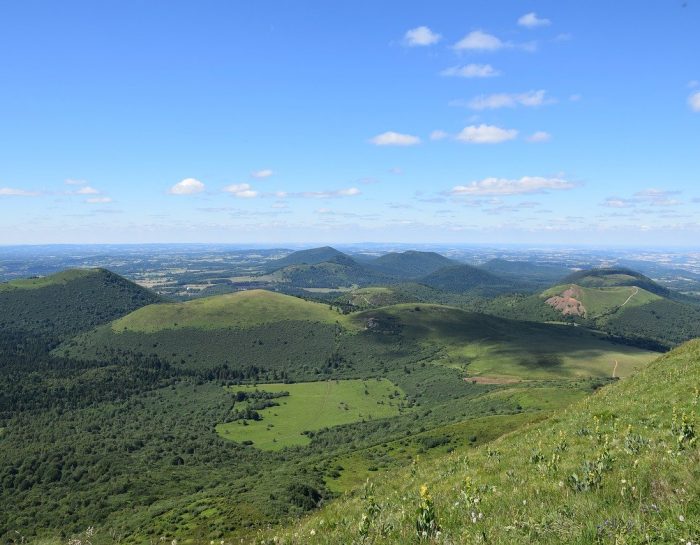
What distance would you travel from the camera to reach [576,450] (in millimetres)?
17844

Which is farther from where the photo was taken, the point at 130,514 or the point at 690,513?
the point at 130,514

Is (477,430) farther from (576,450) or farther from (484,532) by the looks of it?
(484,532)

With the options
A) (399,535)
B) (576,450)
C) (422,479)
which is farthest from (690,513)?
(422,479)

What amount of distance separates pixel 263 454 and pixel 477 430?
3631 inches

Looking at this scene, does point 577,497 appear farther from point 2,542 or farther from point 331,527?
point 2,542

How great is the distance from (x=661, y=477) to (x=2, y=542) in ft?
380

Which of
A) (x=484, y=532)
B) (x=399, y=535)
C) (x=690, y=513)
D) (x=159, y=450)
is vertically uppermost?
(x=690, y=513)

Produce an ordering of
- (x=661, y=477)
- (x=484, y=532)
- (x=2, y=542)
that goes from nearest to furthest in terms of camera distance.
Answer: (x=484, y=532)
(x=661, y=477)
(x=2, y=542)

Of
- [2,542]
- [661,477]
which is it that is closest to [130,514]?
[2,542]

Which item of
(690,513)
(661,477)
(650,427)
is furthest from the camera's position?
(650,427)

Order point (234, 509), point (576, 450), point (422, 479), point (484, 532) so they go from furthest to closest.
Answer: point (234, 509)
point (422, 479)
point (576, 450)
point (484, 532)

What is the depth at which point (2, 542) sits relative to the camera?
83875 mm

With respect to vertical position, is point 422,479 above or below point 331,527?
below

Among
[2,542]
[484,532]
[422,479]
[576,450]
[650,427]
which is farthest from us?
[2,542]
